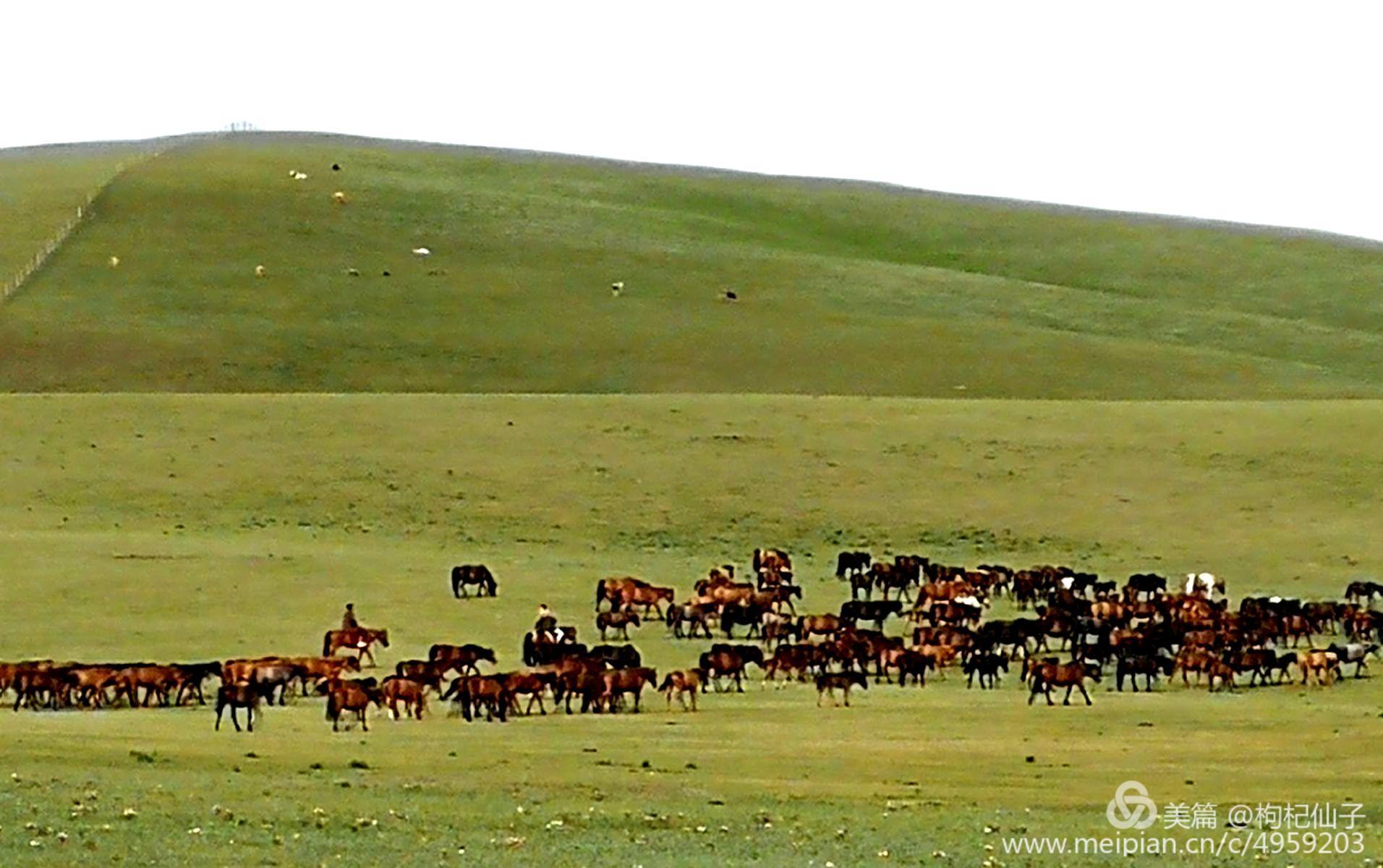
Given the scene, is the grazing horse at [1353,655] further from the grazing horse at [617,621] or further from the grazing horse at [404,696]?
the grazing horse at [404,696]

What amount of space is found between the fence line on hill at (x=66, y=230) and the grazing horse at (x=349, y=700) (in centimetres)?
4764

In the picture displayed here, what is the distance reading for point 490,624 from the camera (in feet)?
109

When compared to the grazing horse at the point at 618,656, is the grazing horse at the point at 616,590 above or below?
above

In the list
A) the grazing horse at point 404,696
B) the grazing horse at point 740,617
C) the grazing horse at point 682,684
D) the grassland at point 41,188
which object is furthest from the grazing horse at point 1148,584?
the grassland at point 41,188

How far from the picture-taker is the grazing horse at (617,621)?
32.2m

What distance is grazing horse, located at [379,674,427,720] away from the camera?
965 inches

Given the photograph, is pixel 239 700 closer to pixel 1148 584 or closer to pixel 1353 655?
pixel 1353 655

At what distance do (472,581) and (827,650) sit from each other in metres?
8.97

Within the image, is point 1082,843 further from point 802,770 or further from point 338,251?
point 338,251

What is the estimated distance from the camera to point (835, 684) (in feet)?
87.5

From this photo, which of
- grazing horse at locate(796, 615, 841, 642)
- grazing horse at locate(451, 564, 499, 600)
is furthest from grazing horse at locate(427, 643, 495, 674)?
grazing horse at locate(451, 564, 499, 600)

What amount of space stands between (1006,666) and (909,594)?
8.01m

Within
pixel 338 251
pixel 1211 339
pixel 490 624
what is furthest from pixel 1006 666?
pixel 338 251

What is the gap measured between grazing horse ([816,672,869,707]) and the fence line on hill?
46.9m
